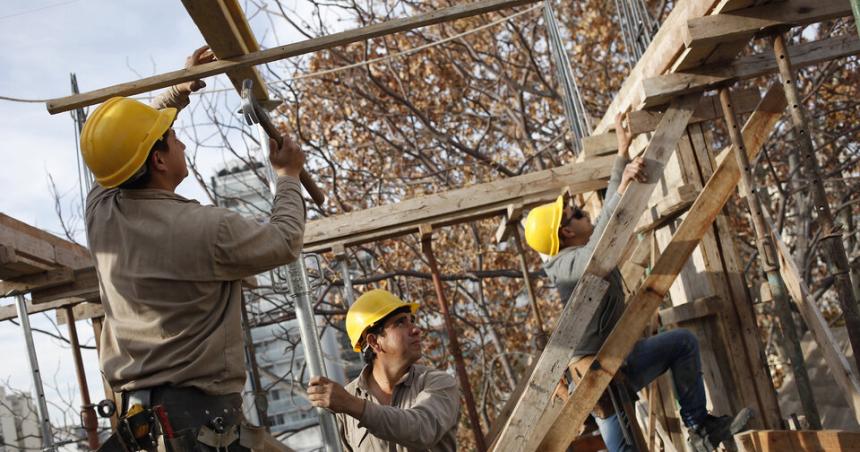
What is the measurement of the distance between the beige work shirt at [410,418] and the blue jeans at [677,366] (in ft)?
5.78

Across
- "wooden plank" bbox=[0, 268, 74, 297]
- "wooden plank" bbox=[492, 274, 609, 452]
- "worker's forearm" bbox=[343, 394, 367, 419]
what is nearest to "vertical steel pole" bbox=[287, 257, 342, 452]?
"worker's forearm" bbox=[343, 394, 367, 419]

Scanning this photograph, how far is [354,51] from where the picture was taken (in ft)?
A: 51.6

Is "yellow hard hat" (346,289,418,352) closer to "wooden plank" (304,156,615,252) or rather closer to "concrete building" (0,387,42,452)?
"wooden plank" (304,156,615,252)

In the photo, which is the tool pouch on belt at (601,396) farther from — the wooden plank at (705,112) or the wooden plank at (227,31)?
the wooden plank at (227,31)

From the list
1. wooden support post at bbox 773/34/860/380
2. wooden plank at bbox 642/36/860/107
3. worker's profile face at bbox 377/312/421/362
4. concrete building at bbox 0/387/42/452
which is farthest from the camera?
concrete building at bbox 0/387/42/452

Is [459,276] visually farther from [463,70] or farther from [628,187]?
[628,187]

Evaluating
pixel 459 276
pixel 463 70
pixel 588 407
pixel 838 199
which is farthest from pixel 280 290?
pixel 838 199

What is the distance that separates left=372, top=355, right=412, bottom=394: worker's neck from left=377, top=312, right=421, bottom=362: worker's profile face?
43 millimetres

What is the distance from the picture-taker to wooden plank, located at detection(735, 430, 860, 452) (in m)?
3.69

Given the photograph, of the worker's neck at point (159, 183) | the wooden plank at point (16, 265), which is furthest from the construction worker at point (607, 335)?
the wooden plank at point (16, 265)

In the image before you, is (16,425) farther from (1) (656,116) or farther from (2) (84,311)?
(1) (656,116)

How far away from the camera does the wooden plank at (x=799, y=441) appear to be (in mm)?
3691

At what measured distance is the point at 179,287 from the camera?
3053mm

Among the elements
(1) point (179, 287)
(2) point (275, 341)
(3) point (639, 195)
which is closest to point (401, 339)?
(3) point (639, 195)
